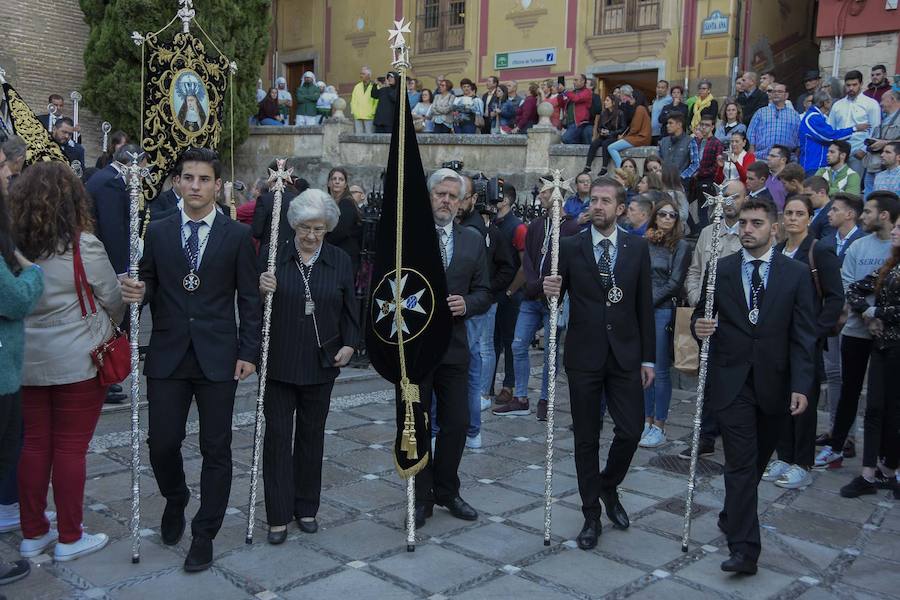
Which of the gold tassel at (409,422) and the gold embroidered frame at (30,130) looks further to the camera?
Answer: the gold embroidered frame at (30,130)

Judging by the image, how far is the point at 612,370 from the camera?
16.4 ft

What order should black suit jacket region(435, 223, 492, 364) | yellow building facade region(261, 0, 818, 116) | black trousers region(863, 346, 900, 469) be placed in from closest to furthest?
black suit jacket region(435, 223, 492, 364), black trousers region(863, 346, 900, 469), yellow building facade region(261, 0, 818, 116)

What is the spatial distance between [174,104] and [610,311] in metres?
4.60

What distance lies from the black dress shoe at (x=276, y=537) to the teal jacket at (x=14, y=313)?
1544 mm

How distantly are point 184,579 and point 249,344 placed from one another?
3.89 feet

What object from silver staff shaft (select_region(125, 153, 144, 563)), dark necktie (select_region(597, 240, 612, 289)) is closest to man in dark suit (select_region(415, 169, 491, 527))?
dark necktie (select_region(597, 240, 612, 289))

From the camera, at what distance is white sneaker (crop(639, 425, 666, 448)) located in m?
7.02

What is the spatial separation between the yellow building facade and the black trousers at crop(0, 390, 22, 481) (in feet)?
56.5

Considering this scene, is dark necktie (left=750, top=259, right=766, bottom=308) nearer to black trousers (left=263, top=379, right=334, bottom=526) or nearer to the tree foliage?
black trousers (left=263, top=379, right=334, bottom=526)

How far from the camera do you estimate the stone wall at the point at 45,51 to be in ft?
62.1

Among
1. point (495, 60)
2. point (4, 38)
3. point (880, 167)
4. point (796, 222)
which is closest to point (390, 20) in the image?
point (495, 60)

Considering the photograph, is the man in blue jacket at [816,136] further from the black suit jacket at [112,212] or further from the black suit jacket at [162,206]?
the black suit jacket at [112,212]

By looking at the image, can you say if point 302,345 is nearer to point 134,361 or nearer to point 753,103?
point 134,361

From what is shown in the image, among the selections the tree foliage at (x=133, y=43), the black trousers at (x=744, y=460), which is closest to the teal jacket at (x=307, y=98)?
the tree foliage at (x=133, y=43)
